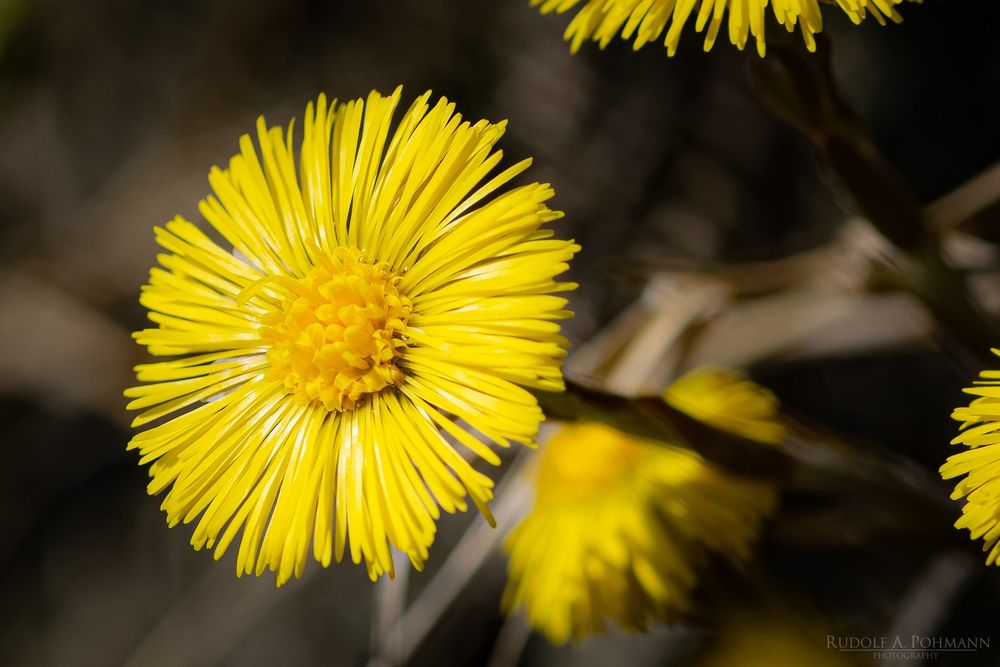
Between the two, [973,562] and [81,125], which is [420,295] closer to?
[973,562]

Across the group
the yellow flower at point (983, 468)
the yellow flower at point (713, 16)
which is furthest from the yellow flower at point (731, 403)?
the yellow flower at point (713, 16)

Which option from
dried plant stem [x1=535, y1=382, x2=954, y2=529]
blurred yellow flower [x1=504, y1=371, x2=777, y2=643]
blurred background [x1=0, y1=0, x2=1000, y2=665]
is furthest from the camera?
blurred background [x1=0, y1=0, x2=1000, y2=665]

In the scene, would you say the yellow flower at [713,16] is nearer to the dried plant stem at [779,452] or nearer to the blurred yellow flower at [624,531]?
the dried plant stem at [779,452]

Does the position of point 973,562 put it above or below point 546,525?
above

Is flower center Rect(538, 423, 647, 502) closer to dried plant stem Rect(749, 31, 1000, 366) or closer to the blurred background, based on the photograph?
the blurred background

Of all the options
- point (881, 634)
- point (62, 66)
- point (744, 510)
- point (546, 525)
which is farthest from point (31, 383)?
point (881, 634)

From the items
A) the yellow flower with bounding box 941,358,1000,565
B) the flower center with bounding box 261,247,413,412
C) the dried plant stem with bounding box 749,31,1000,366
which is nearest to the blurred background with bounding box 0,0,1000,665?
the dried plant stem with bounding box 749,31,1000,366

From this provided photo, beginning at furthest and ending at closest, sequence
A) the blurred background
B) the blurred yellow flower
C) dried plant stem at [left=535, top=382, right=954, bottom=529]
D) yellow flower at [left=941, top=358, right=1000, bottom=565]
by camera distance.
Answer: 1. the blurred background
2. the blurred yellow flower
3. dried plant stem at [left=535, top=382, right=954, bottom=529]
4. yellow flower at [left=941, top=358, right=1000, bottom=565]

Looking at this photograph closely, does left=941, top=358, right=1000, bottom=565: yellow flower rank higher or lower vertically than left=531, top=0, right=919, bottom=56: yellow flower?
lower
